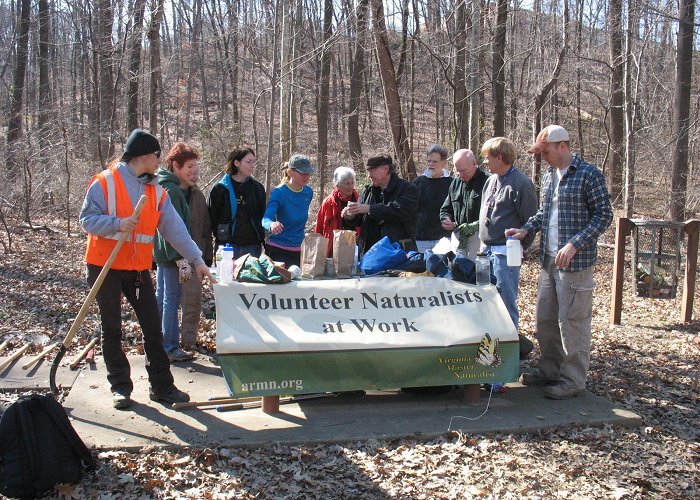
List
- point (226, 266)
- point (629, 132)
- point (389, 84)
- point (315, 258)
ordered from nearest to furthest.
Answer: point (226, 266), point (315, 258), point (389, 84), point (629, 132)

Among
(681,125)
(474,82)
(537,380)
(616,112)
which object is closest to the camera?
(537,380)

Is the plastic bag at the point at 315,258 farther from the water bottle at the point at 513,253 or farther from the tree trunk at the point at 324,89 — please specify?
the tree trunk at the point at 324,89

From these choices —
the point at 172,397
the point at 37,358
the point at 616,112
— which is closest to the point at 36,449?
the point at 172,397

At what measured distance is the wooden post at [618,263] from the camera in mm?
7922

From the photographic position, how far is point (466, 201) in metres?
6.12

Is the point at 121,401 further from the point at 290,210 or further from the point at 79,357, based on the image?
the point at 290,210

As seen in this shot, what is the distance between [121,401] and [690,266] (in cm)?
702

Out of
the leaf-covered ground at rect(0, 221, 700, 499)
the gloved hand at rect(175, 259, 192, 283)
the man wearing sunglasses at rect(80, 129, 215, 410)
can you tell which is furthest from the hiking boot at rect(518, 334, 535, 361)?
the gloved hand at rect(175, 259, 192, 283)

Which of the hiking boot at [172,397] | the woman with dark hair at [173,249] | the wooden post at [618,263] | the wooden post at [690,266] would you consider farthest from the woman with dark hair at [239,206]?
the wooden post at [690,266]

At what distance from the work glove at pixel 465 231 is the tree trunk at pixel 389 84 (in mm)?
6288

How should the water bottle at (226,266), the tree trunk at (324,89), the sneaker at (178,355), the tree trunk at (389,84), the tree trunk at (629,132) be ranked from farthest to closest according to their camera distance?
the tree trunk at (324,89)
the tree trunk at (629,132)
the tree trunk at (389,84)
the sneaker at (178,355)
the water bottle at (226,266)

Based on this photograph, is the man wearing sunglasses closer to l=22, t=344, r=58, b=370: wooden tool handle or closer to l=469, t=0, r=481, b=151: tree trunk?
l=22, t=344, r=58, b=370: wooden tool handle

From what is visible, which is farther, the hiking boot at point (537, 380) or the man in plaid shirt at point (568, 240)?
the hiking boot at point (537, 380)

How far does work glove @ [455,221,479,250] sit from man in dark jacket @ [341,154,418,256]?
0.50 meters
